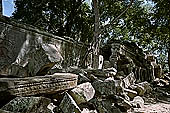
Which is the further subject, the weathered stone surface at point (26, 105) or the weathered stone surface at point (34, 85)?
the weathered stone surface at point (34, 85)

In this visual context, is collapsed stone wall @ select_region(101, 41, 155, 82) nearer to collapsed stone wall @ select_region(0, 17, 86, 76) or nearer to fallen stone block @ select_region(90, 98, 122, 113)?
collapsed stone wall @ select_region(0, 17, 86, 76)

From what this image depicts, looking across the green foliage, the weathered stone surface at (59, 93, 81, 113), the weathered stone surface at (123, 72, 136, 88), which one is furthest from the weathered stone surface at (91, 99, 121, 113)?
the green foliage

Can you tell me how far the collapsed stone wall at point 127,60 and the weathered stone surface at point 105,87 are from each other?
3901 mm

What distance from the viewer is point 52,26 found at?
14148 millimetres

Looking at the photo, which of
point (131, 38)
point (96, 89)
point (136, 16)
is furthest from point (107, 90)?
point (131, 38)

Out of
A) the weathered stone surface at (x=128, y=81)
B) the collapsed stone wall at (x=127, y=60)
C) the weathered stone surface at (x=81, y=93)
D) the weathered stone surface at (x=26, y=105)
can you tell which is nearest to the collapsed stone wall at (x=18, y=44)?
the weathered stone surface at (x=81, y=93)

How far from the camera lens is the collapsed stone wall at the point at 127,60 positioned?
7.60 m

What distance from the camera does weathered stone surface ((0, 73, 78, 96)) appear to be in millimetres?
1844

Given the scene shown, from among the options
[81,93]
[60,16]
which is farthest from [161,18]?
[81,93]

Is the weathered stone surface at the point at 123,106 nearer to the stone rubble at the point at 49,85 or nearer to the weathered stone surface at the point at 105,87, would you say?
the stone rubble at the point at 49,85

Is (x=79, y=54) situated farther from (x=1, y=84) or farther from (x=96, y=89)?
(x=1, y=84)

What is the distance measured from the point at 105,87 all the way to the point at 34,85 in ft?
4.82

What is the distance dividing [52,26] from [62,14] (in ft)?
3.79

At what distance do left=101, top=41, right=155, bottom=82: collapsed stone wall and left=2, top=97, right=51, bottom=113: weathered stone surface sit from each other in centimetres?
549
